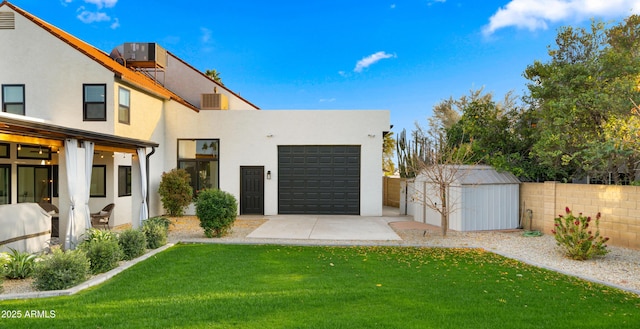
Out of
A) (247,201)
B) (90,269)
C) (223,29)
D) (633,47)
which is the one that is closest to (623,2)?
(633,47)

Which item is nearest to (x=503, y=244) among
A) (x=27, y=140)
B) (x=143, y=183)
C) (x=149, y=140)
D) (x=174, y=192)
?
(x=143, y=183)

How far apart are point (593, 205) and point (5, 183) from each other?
17.5 metres

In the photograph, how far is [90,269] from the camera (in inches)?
243

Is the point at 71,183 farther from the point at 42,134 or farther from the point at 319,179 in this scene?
the point at 319,179

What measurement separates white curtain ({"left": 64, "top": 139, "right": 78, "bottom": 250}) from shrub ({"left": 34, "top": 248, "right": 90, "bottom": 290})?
2.31 m

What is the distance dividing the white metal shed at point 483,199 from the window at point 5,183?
43.5 ft

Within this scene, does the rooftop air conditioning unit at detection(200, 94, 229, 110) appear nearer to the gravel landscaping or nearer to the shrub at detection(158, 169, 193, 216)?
the shrub at detection(158, 169, 193, 216)

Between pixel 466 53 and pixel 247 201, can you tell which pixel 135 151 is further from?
pixel 466 53

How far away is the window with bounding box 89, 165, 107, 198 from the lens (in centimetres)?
1188

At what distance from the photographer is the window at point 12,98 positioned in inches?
461

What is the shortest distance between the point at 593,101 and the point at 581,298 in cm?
719

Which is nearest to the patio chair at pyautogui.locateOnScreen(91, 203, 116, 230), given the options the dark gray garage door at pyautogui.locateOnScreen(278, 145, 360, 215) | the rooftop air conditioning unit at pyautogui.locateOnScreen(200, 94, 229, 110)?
the dark gray garage door at pyautogui.locateOnScreen(278, 145, 360, 215)

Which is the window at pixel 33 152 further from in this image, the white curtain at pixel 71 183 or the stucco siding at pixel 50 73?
the white curtain at pixel 71 183

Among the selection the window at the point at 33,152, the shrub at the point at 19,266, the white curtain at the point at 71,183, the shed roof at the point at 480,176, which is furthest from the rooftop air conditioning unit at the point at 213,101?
the shrub at the point at 19,266
